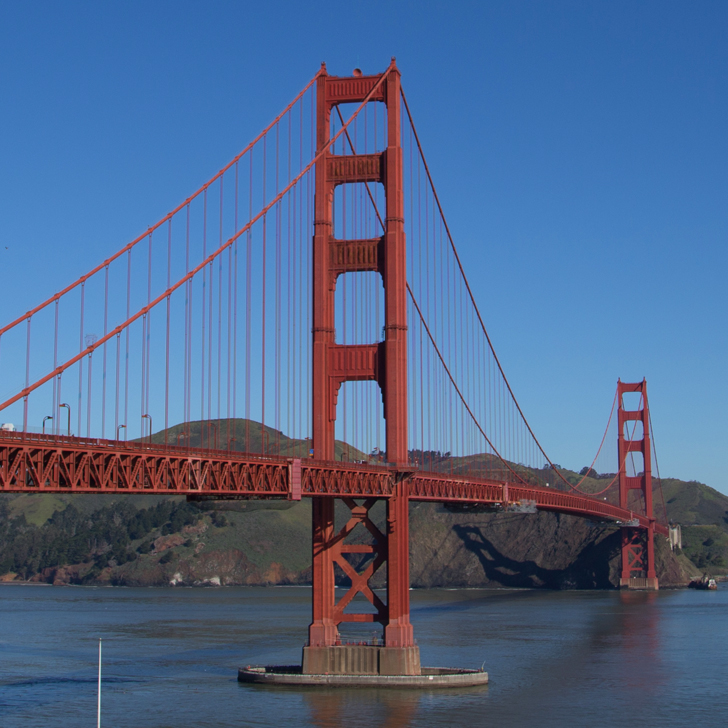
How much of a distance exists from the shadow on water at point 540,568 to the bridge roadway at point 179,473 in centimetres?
9512

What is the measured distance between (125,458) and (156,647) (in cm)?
3710

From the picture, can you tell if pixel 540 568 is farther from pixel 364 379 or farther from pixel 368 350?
pixel 368 350

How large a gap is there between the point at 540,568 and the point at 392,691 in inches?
4378

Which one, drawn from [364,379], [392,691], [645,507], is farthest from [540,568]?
[392,691]

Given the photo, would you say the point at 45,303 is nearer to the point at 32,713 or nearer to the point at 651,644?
the point at 32,713

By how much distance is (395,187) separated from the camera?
4716cm

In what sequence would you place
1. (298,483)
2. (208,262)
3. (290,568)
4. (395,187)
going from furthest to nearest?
(290,568) < (395,187) < (208,262) < (298,483)

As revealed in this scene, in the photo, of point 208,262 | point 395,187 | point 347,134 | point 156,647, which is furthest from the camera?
point 156,647

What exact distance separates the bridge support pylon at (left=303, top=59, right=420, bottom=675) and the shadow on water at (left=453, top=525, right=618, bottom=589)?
102m

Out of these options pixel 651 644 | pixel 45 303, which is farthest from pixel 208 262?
pixel 651 644

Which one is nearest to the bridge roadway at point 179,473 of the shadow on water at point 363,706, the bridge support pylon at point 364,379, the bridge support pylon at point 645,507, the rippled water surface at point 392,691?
the bridge support pylon at point 364,379

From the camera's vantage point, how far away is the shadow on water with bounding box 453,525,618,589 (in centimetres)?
14350

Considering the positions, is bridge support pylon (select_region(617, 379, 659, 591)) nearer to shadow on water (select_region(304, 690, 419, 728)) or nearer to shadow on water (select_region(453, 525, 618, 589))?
shadow on water (select_region(453, 525, 618, 589))

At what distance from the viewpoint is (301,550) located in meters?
176
